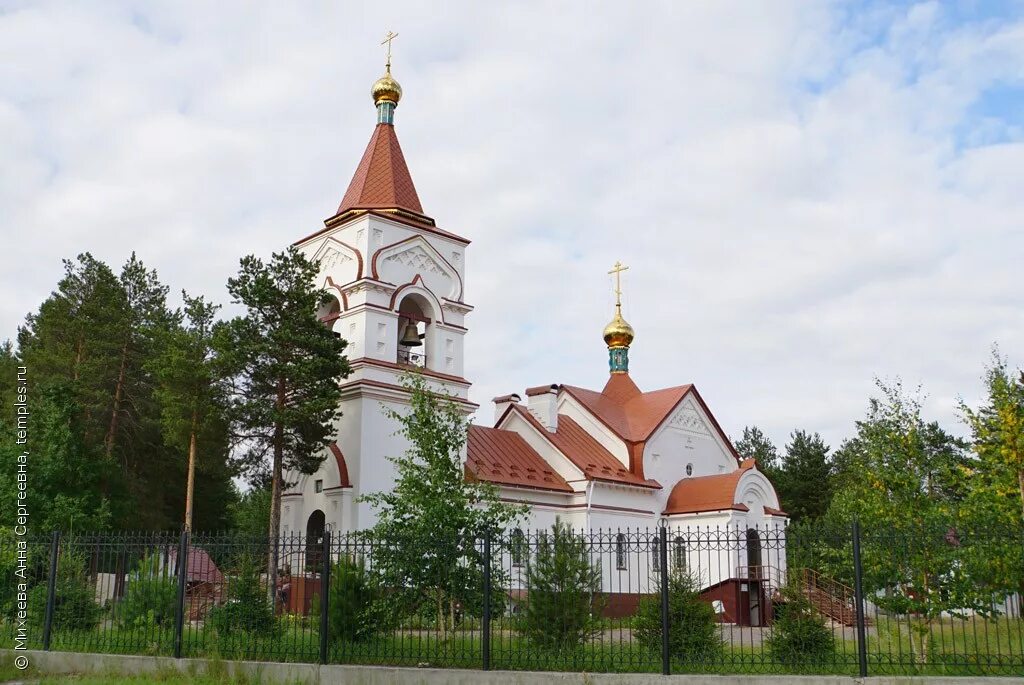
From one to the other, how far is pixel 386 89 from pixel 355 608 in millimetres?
18873

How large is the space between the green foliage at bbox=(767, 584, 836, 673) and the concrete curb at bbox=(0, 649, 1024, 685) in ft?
3.17

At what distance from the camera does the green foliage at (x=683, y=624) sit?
1184 centimetres

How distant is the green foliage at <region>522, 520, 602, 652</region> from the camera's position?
12.5 meters

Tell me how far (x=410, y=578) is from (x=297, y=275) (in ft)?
38.2

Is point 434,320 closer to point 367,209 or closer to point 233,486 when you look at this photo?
point 367,209

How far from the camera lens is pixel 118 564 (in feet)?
44.8

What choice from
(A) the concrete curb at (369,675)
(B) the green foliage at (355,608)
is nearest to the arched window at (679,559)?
(A) the concrete curb at (369,675)

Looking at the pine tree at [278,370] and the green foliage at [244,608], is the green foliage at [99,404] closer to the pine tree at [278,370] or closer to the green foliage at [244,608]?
the pine tree at [278,370]

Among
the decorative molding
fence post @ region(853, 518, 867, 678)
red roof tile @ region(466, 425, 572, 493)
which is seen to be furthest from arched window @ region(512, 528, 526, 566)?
the decorative molding

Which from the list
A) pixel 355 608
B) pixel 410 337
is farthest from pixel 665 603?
pixel 410 337

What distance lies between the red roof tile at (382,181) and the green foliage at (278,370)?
426 centimetres

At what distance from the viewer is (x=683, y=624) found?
12125mm

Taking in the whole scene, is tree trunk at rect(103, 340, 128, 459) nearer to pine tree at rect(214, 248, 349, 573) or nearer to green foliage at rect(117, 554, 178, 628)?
pine tree at rect(214, 248, 349, 573)

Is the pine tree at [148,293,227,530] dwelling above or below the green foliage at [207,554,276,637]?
above
